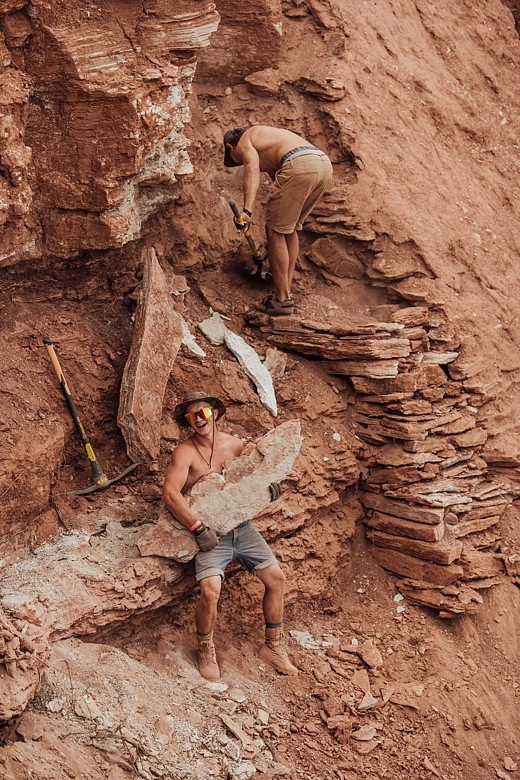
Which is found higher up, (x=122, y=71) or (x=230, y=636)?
(x=122, y=71)

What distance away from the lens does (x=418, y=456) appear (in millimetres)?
7980

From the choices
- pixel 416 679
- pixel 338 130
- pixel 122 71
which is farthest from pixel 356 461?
pixel 122 71

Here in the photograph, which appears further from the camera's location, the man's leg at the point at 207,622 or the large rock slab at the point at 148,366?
the large rock slab at the point at 148,366

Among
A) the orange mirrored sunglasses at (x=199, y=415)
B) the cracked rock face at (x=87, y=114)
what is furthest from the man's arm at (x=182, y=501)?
the cracked rock face at (x=87, y=114)

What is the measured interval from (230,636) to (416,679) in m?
1.35

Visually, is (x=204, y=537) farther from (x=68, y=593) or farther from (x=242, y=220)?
(x=242, y=220)

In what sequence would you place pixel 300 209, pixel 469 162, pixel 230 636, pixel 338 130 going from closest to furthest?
pixel 230 636 → pixel 300 209 → pixel 338 130 → pixel 469 162

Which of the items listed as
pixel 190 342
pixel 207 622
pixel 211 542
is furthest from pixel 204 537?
pixel 190 342

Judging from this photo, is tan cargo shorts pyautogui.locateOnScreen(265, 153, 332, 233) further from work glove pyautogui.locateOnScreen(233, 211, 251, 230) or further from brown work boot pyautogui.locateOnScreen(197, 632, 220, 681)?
brown work boot pyautogui.locateOnScreen(197, 632, 220, 681)

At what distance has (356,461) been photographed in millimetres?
8078

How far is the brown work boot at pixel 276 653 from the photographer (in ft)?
22.9

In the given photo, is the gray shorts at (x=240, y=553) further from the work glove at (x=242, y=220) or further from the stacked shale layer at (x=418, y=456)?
the work glove at (x=242, y=220)

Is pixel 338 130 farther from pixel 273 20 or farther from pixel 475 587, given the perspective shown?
pixel 475 587

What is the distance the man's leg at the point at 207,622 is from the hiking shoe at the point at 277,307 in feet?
7.69
